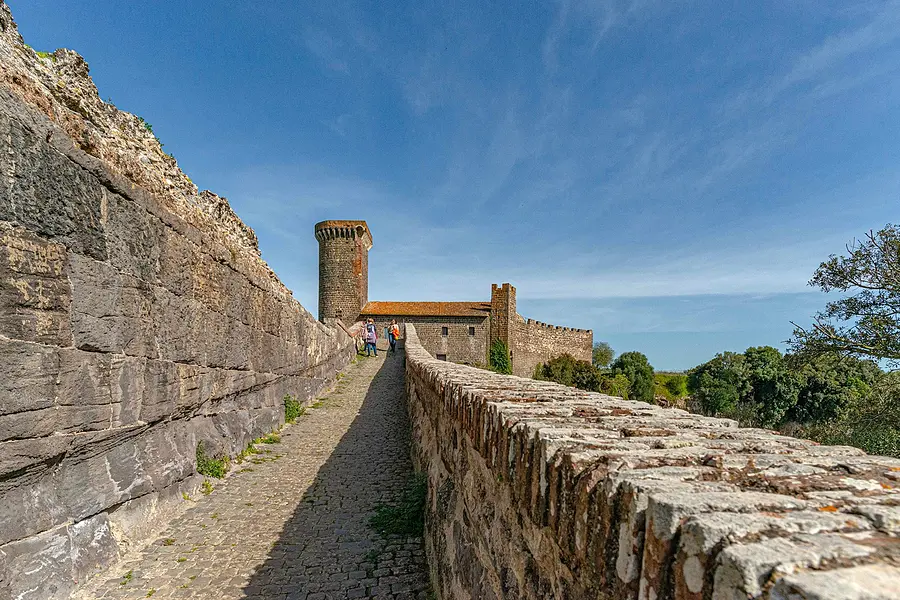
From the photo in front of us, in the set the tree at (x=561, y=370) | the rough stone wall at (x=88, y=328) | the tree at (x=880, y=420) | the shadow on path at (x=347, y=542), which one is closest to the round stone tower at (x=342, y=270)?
the tree at (x=561, y=370)

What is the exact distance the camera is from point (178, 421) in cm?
454

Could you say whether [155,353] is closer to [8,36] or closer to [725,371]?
[8,36]

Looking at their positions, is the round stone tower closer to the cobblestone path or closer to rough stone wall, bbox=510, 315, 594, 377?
rough stone wall, bbox=510, 315, 594, 377

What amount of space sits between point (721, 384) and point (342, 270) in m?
31.8

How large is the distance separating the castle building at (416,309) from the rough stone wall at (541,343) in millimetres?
297

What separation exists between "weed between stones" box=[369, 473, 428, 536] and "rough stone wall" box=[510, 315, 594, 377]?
120ft

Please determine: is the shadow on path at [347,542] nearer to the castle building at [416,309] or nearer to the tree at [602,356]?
the castle building at [416,309]

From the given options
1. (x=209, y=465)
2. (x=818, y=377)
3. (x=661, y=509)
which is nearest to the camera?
(x=661, y=509)

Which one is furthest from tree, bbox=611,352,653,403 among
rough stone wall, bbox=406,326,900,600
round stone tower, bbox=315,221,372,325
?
rough stone wall, bbox=406,326,900,600

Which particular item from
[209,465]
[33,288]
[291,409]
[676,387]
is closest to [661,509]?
[33,288]

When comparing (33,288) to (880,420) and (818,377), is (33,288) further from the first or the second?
(818,377)

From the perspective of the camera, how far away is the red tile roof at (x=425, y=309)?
1561 inches

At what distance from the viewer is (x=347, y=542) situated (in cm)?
405

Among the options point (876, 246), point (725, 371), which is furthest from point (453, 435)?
point (725, 371)
